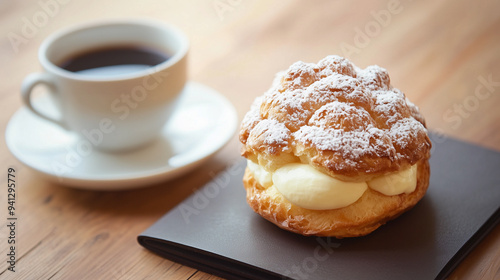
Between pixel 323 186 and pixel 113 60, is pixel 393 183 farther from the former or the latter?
pixel 113 60

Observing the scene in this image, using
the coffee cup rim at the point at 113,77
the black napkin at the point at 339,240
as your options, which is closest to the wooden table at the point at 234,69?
the black napkin at the point at 339,240

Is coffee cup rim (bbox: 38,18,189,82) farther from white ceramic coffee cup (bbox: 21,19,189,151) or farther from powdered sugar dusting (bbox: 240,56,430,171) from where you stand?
powdered sugar dusting (bbox: 240,56,430,171)

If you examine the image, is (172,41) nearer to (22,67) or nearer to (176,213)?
(176,213)

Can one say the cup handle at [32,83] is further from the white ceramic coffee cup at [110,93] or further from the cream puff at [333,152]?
the cream puff at [333,152]

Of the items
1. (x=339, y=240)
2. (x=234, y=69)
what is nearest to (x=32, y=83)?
(x=234, y=69)

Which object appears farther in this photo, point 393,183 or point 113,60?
point 113,60

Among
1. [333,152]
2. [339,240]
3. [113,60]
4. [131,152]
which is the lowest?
[131,152]
